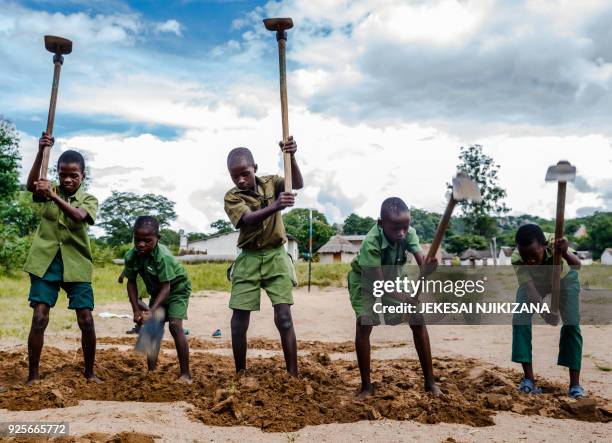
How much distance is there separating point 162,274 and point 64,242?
766 mm

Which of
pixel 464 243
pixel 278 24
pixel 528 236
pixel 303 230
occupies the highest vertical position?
pixel 278 24

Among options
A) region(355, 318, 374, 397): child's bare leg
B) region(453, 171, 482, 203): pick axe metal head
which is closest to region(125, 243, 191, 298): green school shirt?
region(355, 318, 374, 397): child's bare leg

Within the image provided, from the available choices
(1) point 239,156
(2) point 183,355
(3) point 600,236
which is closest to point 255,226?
(1) point 239,156

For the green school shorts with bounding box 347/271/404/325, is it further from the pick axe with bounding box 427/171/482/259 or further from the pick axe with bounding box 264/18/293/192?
the pick axe with bounding box 264/18/293/192

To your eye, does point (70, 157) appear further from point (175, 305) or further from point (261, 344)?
point (261, 344)

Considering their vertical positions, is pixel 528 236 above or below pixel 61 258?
above

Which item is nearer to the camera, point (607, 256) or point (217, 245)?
point (217, 245)

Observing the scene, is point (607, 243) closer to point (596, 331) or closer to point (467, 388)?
point (596, 331)

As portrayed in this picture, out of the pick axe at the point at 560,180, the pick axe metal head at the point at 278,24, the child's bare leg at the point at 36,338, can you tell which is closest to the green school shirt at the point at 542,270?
the pick axe at the point at 560,180

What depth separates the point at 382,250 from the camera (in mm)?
4262

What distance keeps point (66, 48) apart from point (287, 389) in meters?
3.36

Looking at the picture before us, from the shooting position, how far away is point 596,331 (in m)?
8.20

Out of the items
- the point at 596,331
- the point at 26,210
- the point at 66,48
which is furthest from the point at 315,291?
the point at 66,48

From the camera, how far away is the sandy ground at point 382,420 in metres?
3.38
